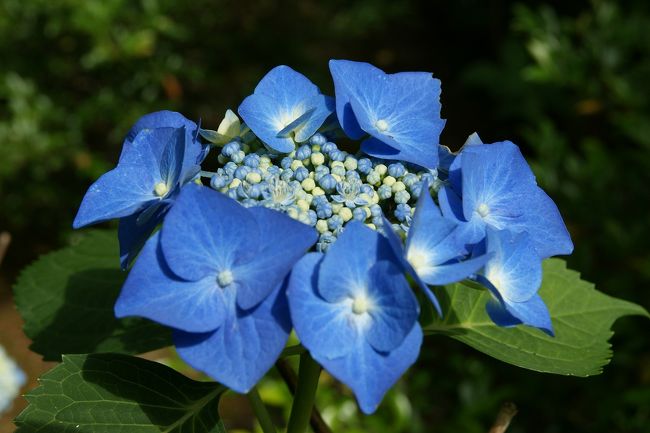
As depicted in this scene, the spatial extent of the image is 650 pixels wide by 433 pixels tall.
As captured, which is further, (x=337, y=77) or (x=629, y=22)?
(x=629, y=22)

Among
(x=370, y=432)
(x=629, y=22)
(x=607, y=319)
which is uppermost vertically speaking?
(x=607, y=319)

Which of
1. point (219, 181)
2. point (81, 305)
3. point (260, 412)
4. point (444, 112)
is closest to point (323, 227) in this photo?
point (219, 181)

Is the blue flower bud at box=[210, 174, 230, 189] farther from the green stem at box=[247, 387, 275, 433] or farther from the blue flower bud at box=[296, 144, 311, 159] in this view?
the green stem at box=[247, 387, 275, 433]

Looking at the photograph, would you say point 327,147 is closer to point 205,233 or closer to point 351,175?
point 351,175

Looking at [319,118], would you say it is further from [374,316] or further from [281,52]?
[281,52]

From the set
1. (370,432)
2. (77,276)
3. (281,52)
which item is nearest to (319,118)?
(77,276)

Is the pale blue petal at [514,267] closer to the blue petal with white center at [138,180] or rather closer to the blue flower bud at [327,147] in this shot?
the blue flower bud at [327,147]

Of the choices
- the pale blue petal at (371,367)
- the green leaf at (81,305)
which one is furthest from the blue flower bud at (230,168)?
the green leaf at (81,305)
